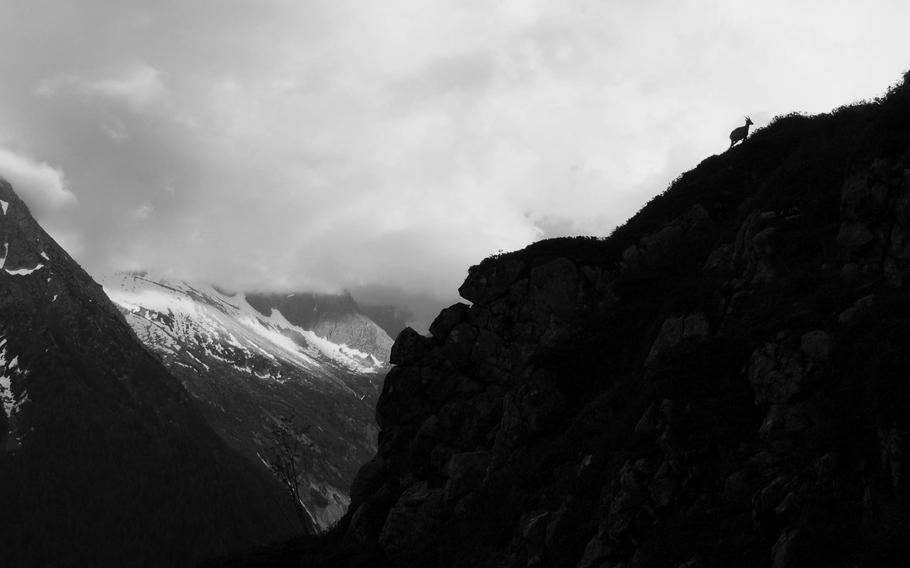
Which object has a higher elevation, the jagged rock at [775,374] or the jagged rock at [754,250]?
the jagged rock at [754,250]

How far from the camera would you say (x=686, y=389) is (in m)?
31.4

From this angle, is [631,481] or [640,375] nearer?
[631,481]

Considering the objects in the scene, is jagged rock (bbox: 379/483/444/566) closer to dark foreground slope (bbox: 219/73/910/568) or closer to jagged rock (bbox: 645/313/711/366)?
dark foreground slope (bbox: 219/73/910/568)

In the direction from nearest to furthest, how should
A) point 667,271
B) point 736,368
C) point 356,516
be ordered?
point 736,368, point 667,271, point 356,516

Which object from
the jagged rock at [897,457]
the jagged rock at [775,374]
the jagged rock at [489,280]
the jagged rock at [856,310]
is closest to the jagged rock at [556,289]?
the jagged rock at [489,280]

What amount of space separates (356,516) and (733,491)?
107 feet

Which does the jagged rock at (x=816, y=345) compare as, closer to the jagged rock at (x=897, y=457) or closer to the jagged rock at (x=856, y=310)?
the jagged rock at (x=856, y=310)

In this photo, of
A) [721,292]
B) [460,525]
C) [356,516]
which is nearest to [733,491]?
[721,292]

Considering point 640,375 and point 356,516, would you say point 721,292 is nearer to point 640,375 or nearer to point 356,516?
point 640,375

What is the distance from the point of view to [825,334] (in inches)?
1102

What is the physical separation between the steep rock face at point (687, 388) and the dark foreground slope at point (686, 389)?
93 mm

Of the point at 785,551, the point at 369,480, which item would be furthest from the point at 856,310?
the point at 369,480

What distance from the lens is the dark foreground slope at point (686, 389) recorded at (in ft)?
78.0

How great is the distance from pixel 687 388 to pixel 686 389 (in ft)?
0.16
